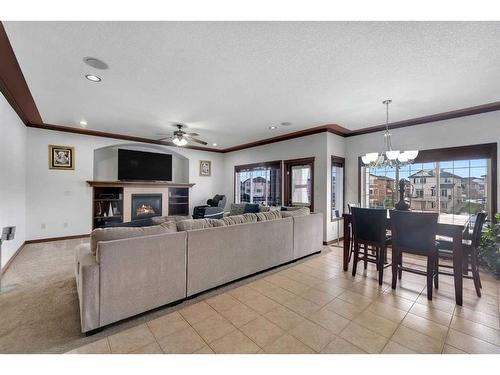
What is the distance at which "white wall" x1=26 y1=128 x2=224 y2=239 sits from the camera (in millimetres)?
4738

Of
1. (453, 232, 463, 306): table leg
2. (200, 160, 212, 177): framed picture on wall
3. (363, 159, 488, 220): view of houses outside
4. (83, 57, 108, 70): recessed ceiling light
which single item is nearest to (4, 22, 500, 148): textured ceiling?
(83, 57, 108, 70): recessed ceiling light

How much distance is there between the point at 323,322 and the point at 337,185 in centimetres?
373

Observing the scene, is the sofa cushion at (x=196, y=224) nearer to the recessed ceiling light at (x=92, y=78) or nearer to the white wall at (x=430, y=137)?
the recessed ceiling light at (x=92, y=78)

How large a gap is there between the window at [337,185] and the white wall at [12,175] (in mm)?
5716

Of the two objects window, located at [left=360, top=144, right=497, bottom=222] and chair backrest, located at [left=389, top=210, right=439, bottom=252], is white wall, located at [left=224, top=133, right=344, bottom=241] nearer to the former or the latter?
window, located at [left=360, top=144, right=497, bottom=222]

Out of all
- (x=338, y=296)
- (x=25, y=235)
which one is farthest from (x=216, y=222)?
(x=25, y=235)

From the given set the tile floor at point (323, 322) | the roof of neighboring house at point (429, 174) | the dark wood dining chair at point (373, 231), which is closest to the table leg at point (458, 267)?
the tile floor at point (323, 322)

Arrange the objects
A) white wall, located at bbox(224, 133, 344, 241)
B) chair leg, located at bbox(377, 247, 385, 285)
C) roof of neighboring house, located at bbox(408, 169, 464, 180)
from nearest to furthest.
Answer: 1. chair leg, located at bbox(377, 247, 385, 285)
2. roof of neighboring house, located at bbox(408, 169, 464, 180)
3. white wall, located at bbox(224, 133, 344, 241)

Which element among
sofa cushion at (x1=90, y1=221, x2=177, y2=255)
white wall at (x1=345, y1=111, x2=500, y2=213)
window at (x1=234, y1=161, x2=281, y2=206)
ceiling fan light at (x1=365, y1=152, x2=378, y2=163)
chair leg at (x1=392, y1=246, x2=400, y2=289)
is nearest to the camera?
sofa cushion at (x1=90, y1=221, x2=177, y2=255)

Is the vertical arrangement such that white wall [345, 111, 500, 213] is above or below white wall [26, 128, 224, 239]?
above

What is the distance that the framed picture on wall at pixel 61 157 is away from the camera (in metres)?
4.94

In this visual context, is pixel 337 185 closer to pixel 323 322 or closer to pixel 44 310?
pixel 323 322
